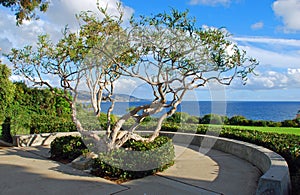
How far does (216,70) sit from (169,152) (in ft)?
6.73

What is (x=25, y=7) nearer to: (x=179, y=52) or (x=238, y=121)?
(x=179, y=52)

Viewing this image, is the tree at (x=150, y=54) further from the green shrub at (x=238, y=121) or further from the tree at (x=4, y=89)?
the green shrub at (x=238, y=121)

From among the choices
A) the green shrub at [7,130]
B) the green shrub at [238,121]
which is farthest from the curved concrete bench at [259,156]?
the green shrub at [238,121]

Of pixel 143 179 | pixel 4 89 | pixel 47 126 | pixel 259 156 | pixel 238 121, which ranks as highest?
pixel 4 89

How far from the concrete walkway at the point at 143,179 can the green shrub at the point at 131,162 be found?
176 millimetres

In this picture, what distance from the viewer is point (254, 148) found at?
18.4 feet

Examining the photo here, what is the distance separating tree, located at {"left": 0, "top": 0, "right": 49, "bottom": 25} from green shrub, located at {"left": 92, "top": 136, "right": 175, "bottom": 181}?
4.76 meters

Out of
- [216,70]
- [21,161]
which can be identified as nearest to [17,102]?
[21,161]

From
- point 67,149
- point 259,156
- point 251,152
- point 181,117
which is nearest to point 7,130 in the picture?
point 67,149

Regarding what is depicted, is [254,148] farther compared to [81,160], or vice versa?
[254,148]

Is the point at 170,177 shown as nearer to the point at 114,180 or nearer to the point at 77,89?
the point at 114,180

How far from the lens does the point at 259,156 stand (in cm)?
527

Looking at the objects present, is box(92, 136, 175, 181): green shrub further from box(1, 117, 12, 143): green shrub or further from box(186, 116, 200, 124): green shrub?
box(186, 116, 200, 124): green shrub

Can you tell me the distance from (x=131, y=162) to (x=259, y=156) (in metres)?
2.81
